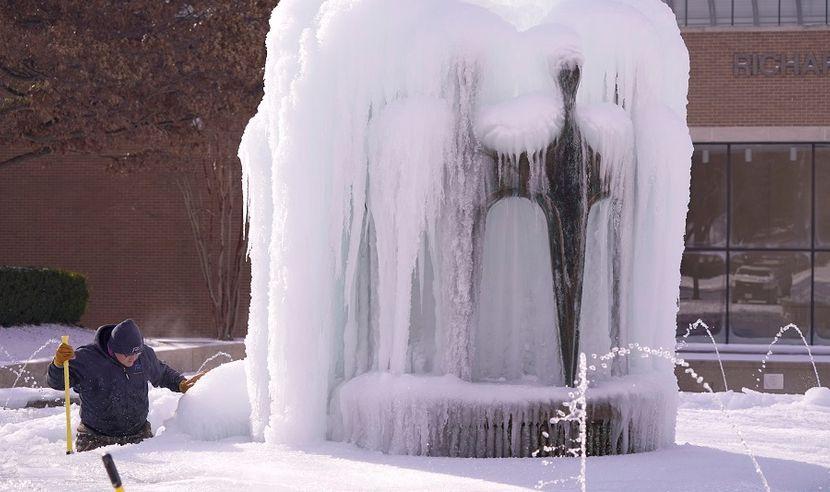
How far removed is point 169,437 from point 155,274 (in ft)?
53.6

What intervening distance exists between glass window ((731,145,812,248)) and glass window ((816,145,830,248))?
0.16 metres

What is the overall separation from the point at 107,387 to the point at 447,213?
241 cm

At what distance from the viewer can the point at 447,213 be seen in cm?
802

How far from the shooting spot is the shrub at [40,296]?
19.4 m

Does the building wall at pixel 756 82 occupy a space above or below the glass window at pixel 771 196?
above

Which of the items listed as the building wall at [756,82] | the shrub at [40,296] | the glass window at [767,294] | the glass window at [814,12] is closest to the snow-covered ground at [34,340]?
the shrub at [40,296]

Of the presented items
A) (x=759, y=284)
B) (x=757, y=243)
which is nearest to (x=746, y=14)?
(x=757, y=243)

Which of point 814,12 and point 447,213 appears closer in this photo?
point 447,213

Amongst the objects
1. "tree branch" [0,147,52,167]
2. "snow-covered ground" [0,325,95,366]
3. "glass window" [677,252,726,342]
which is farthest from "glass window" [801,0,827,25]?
"snow-covered ground" [0,325,95,366]

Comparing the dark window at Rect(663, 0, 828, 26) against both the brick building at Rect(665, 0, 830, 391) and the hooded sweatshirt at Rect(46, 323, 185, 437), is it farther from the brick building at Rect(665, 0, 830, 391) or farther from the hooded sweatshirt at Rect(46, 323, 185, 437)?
the hooded sweatshirt at Rect(46, 323, 185, 437)

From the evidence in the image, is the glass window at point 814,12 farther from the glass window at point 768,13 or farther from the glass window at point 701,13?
the glass window at point 701,13

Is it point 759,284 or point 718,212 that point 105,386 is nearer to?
point 718,212

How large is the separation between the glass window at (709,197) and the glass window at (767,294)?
600 millimetres

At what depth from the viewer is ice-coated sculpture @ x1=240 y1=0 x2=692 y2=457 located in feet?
25.8
